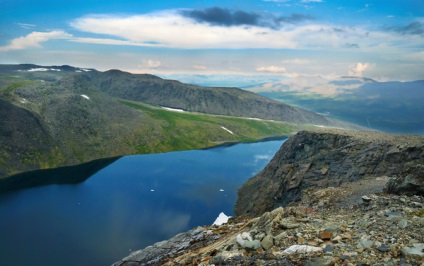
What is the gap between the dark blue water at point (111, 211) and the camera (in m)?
Result: 68.6

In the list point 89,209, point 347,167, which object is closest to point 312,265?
point 347,167

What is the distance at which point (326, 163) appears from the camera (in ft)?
252

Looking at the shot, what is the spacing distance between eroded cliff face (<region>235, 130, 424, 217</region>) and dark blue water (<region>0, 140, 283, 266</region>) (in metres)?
16.8

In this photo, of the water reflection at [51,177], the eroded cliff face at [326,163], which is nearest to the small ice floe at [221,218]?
the eroded cliff face at [326,163]

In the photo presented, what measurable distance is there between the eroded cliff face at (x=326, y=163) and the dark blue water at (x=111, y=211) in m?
16.8

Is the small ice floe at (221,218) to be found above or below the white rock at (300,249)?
below

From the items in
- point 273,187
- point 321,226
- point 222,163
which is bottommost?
point 222,163

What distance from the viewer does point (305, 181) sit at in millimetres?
75188

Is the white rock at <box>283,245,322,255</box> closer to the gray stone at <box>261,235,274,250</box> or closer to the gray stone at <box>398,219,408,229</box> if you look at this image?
the gray stone at <box>261,235,274,250</box>

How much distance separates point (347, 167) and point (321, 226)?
5067 centimetres

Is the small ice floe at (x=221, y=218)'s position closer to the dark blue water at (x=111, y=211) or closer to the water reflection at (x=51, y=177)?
the dark blue water at (x=111, y=211)

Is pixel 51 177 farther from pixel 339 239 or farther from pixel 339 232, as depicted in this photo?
pixel 339 239

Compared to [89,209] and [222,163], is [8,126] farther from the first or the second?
[222,163]

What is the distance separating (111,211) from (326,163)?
6156cm
